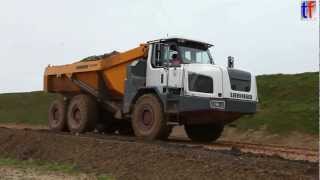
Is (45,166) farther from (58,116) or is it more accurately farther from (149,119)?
(58,116)

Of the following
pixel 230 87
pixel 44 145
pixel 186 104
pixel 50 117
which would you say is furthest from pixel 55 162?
pixel 50 117

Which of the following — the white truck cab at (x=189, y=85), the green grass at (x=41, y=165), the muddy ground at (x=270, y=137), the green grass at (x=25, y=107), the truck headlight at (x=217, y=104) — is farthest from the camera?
the green grass at (x=25, y=107)

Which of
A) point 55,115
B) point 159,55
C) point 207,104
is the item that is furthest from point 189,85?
point 55,115

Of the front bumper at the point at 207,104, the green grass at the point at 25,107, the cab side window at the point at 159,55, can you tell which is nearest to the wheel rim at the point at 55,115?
the cab side window at the point at 159,55

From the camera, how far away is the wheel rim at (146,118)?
54.1 ft

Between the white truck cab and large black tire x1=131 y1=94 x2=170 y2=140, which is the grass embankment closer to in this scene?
large black tire x1=131 y1=94 x2=170 y2=140

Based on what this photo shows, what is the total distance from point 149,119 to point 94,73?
3.67 m

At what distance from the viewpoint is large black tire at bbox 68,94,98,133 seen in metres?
19.5

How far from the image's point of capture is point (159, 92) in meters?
16.3

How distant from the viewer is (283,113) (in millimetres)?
25578

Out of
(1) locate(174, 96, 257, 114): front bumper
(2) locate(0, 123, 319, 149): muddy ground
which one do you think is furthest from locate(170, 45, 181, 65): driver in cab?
(2) locate(0, 123, 319, 149): muddy ground

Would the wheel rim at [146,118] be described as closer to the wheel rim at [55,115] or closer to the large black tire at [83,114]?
the large black tire at [83,114]

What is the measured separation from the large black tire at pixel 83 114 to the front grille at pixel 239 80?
5.57m

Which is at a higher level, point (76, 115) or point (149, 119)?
point (76, 115)
